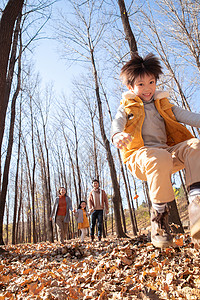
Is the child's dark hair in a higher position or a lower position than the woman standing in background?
higher

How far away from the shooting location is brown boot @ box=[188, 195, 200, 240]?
1559 millimetres

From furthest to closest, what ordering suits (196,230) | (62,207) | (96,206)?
(62,207), (96,206), (196,230)

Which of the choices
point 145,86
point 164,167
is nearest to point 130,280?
point 164,167

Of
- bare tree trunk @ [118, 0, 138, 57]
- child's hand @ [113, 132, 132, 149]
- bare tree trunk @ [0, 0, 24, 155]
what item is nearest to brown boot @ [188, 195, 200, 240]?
child's hand @ [113, 132, 132, 149]

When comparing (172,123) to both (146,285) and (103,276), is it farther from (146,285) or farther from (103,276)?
(103,276)

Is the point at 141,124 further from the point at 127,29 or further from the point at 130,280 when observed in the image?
the point at 127,29

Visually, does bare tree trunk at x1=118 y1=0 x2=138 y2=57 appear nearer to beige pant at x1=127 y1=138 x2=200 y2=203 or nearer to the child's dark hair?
the child's dark hair

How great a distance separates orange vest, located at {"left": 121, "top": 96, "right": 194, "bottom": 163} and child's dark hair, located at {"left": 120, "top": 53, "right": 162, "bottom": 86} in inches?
10.8

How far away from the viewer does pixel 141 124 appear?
2.25m

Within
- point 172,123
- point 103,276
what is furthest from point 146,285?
point 172,123

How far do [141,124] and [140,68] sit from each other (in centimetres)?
69

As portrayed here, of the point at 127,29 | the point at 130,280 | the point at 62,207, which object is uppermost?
the point at 127,29

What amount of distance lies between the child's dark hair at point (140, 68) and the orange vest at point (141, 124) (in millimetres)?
275

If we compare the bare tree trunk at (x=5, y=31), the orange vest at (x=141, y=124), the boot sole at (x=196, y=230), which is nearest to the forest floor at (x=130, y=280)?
the boot sole at (x=196, y=230)
